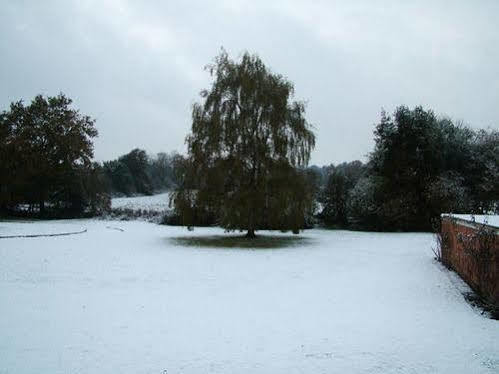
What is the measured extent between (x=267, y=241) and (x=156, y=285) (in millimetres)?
9066

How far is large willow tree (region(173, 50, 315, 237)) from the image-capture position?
634 inches

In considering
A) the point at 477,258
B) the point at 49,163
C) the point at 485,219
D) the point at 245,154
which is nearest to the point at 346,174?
the point at 245,154

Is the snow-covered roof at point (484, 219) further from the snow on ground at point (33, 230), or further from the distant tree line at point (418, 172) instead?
the snow on ground at point (33, 230)

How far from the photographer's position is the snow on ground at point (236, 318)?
4355 mm

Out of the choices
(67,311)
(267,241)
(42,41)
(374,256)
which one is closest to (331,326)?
(67,311)

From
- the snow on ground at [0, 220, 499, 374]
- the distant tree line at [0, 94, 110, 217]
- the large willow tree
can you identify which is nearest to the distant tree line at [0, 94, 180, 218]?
the distant tree line at [0, 94, 110, 217]

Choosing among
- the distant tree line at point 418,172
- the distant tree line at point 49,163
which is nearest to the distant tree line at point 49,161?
the distant tree line at point 49,163

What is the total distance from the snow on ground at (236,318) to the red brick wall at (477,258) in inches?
13.8

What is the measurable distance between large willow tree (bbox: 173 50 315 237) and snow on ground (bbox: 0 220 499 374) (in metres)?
4.94

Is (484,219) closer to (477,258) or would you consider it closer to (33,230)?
(477,258)

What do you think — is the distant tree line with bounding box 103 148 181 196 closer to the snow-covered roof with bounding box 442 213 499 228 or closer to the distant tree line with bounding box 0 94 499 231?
the distant tree line with bounding box 0 94 499 231

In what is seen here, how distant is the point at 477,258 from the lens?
6855mm

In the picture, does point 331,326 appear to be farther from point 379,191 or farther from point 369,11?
point 379,191

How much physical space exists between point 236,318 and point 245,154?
10806 mm
